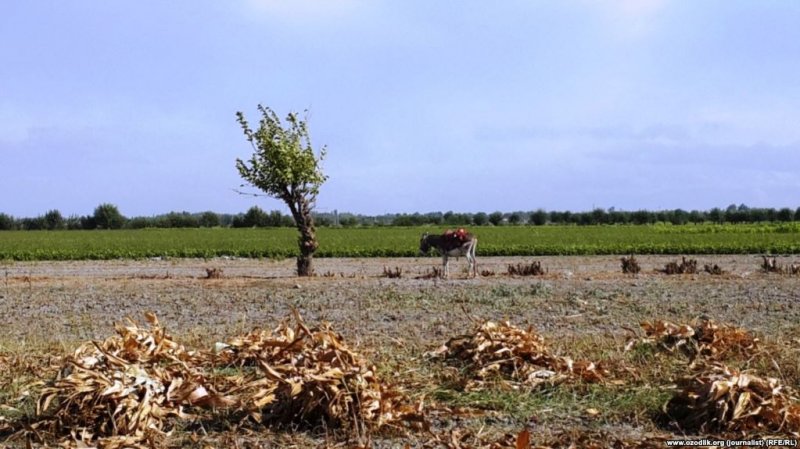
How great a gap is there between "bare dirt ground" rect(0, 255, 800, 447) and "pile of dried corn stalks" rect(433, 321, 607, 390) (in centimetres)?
35

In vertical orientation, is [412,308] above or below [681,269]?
below

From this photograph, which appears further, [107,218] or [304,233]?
[107,218]

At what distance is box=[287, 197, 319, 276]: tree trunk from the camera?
1958 centimetres

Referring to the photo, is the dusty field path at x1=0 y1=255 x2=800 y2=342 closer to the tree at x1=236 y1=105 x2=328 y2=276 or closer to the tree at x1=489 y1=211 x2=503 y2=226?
the tree at x1=236 y1=105 x2=328 y2=276

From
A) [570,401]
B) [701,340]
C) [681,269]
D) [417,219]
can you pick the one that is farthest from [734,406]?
[417,219]

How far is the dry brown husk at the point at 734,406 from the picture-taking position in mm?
5230

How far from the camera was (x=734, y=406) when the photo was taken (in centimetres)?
532

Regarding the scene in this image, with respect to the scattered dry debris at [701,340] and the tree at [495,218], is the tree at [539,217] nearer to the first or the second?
the tree at [495,218]

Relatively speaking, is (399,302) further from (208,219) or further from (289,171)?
(208,219)

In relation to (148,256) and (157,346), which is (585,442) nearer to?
(157,346)

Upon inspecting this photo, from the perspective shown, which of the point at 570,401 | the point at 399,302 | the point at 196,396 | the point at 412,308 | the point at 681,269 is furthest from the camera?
the point at 681,269

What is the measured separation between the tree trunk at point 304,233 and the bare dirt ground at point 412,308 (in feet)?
5.14

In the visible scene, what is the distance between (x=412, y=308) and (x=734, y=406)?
7.03 meters

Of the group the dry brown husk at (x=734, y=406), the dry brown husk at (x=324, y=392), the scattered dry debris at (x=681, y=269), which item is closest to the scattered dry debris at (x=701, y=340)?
the dry brown husk at (x=734, y=406)
